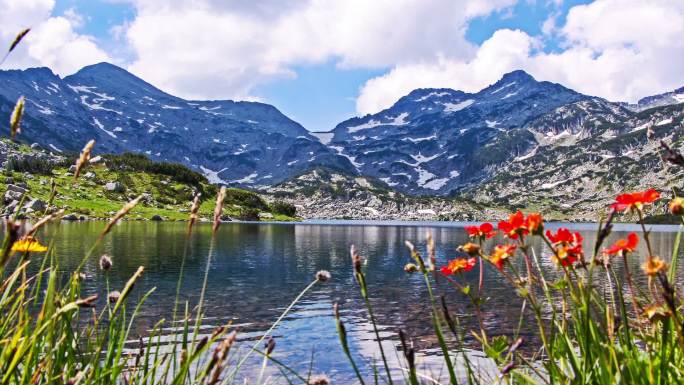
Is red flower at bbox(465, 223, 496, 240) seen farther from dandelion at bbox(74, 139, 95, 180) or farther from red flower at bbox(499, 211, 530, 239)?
dandelion at bbox(74, 139, 95, 180)

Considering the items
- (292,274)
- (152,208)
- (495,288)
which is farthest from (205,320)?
(152,208)

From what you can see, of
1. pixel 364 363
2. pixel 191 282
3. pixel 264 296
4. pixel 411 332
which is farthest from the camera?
pixel 191 282

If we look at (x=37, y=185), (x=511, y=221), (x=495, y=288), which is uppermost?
(x=37, y=185)

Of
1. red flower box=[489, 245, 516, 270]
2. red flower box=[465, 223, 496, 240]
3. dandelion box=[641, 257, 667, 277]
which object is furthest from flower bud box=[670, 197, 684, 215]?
red flower box=[465, 223, 496, 240]

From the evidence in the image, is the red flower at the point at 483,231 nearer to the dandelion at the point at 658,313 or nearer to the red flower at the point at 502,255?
the red flower at the point at 502,255

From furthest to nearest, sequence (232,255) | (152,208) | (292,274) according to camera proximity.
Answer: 1. (152,208)
2. (232,255)
3. (292,274)

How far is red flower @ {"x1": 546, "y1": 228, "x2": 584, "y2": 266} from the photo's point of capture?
3410mm

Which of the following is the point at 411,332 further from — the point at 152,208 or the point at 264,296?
the point at 152,208

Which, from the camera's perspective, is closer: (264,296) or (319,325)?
(319,325)

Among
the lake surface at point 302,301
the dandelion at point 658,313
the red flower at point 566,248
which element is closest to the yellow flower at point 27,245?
the red flower at point 566,248

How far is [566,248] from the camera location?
11.6 ft

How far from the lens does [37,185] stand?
173750mm

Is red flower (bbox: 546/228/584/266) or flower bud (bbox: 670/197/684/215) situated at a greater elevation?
flower bud (bbox: 670/197/684/215)

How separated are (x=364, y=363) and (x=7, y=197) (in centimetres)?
15191
